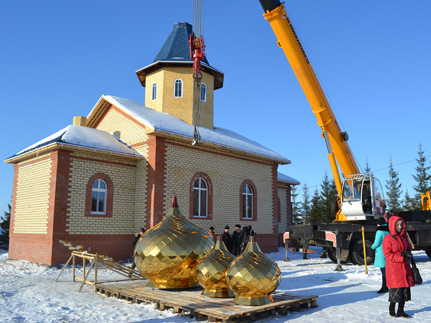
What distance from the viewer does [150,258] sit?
22.0 ft

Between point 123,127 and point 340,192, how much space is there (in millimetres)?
9312

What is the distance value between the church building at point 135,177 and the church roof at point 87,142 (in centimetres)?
6

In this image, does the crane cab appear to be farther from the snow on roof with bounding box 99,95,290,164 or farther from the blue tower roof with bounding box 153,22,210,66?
the blue tower roof with bounding box 153,22,210,66

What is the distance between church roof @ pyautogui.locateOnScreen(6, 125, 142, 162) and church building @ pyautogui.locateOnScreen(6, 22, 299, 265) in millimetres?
56

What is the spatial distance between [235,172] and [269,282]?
11628mm

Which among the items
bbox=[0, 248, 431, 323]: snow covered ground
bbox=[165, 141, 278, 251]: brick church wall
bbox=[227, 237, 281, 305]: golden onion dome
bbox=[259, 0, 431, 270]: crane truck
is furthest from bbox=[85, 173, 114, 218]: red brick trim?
bbox=[227, 237, 281, 305]: golden onion dome

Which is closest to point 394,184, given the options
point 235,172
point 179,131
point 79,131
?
point 235,172

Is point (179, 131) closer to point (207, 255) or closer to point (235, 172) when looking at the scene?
point (235, 172)

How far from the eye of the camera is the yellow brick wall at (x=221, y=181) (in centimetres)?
1509

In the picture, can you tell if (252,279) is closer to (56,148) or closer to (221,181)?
(56,148)

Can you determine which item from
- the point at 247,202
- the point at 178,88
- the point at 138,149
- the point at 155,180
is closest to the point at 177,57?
the point at 178,88

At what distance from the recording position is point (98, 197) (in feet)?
45.9

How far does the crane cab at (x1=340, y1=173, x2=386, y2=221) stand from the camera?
44.1 feet

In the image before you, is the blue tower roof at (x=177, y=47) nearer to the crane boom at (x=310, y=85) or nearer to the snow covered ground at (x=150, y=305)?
the crane boom at (x=310, y=85)
